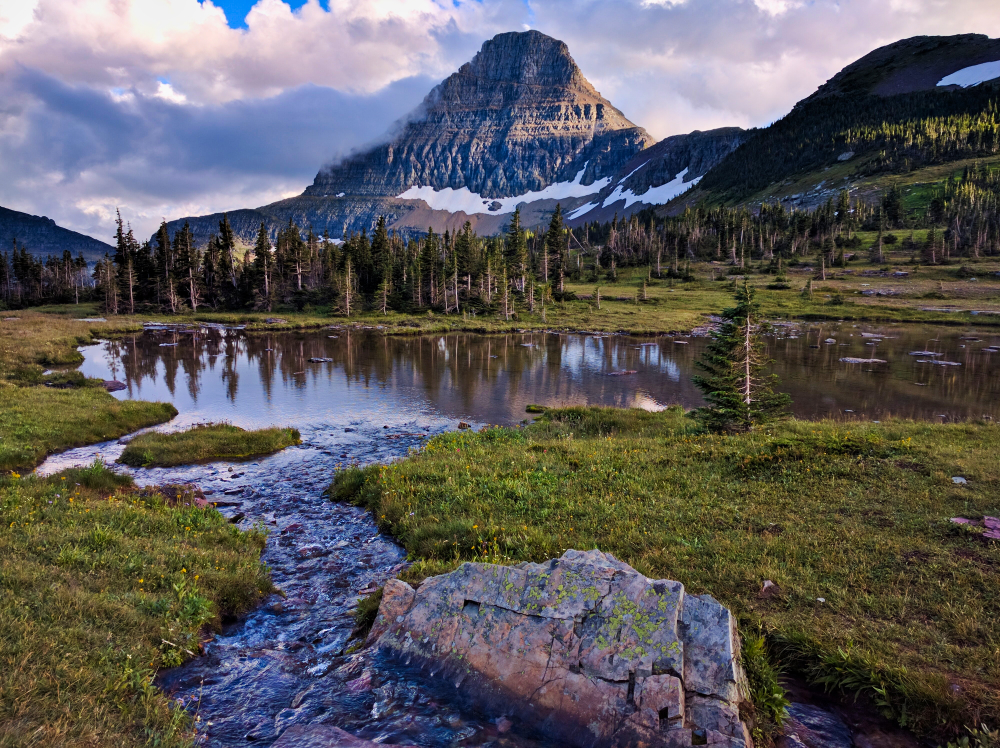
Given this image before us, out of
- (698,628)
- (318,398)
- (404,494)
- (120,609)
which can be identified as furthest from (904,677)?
(318,398)

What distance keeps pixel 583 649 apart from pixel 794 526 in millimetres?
6438

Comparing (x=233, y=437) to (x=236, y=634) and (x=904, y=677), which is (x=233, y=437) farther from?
(x=904, y=677)

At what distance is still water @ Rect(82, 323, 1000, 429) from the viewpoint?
96.0ft

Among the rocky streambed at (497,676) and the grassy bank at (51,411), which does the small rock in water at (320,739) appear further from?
the grassy bank at (51,411)

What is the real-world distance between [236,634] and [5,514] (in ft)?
20.1

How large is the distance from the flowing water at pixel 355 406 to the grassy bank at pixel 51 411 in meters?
1.22

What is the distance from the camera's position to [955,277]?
98.7 metres

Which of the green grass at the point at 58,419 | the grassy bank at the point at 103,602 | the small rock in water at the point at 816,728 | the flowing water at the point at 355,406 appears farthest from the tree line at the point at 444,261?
the small rock in water at the point at 816,728

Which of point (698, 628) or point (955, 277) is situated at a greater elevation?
point (955, 277)

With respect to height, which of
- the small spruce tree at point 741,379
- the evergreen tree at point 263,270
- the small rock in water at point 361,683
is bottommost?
the small rock in water at point 361,683

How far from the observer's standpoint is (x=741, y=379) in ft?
64.2

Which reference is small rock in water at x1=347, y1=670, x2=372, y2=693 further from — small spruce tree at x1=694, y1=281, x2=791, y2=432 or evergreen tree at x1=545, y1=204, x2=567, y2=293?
evergreen tree at x1=545, y1=204, x2=567, y2=293

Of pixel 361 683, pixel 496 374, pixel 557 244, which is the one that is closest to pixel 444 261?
pixel 557 244

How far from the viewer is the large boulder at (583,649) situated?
208 inches
